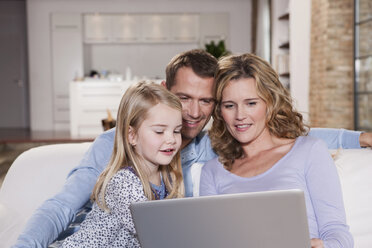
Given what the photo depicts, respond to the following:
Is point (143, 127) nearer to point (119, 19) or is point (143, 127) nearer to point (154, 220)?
point (154, 220)

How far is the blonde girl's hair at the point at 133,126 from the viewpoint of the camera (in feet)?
4.91

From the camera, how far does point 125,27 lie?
10305 millimetres

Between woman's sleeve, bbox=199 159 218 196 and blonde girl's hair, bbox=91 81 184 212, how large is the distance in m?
0.08

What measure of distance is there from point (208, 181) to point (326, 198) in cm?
42

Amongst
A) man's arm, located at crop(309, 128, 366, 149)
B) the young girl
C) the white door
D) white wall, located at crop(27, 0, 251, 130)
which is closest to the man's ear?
the young girl

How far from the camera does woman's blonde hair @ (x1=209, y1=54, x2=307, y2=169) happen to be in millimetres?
1557

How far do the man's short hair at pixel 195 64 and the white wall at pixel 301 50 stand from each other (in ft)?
14.0

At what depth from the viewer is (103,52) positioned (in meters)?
10.6

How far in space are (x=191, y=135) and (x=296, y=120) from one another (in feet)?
1.37

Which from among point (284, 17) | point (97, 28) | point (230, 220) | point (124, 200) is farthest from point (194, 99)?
point (97, 28)

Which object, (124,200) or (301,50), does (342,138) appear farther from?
(301,50)

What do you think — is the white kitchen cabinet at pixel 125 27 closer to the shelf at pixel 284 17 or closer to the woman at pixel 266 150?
the shelf at pixel 284 17

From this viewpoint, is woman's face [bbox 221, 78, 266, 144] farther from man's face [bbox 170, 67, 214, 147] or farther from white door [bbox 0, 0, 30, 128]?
white door [bbox 0, 0, 30, 128]

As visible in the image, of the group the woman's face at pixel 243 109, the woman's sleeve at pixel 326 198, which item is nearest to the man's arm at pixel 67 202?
the woman's face at pixel 243 109
